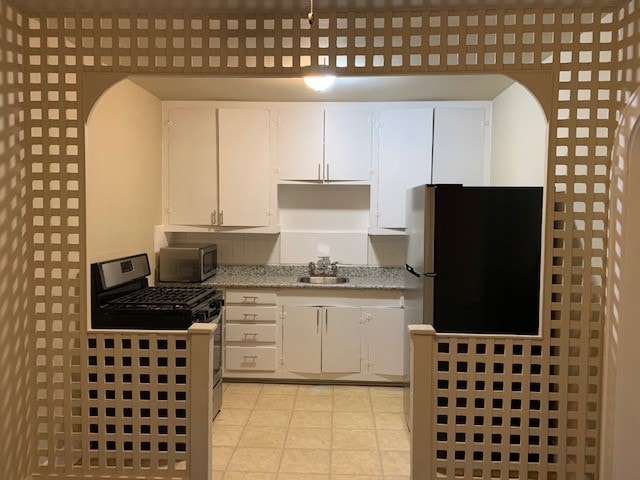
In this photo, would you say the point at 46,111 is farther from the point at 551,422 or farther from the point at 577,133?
the point at 551,422

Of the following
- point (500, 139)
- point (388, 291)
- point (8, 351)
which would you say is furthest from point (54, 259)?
point (500, 139)

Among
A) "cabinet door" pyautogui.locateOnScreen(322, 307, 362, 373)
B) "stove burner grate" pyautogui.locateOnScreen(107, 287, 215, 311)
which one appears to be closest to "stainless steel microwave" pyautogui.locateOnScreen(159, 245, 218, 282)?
"stove burner grate" pyautogui.locateOnScreen(107, 287, 215, 311)

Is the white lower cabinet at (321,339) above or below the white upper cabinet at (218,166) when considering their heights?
below

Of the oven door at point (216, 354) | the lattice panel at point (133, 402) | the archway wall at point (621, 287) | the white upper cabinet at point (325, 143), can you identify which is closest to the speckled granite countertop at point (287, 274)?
the oven door at point (216, 354)

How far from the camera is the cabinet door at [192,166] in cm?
402

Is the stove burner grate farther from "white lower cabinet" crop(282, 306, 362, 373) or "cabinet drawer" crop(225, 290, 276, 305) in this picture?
"white lower cabinet" crop(282, 306, 362, 373)

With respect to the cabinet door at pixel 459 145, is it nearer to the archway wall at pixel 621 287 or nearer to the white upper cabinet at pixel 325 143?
the white upper cabinet at pixel 325 143

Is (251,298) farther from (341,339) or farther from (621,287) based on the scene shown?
(621,287)

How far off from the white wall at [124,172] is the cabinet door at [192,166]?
4.4 inches

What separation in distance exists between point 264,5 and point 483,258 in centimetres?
177

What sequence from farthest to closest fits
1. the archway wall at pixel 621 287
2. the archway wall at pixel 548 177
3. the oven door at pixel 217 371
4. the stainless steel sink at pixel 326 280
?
1. the stainless steel sink at pixel 326 280
2. the oven door at pixel 217 371
3. the archway wall at pixel 548 177
4. the archway wall at pixel 621 287

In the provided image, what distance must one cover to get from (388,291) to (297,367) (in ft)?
3.37

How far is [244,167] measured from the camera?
159 inches

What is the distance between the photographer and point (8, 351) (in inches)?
83.7
